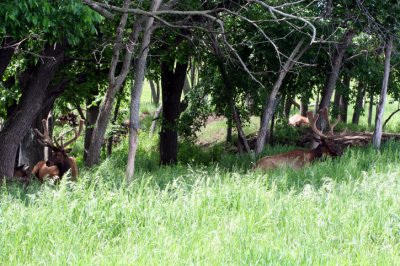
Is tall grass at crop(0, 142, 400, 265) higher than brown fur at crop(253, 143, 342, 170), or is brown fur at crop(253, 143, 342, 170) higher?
brown fur at crop(253, 143, 342, 170)

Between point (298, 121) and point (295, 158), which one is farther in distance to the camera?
point (298, 121)

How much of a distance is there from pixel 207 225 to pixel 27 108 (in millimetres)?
7129

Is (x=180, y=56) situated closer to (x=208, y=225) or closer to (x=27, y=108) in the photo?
(x=27, y=108)

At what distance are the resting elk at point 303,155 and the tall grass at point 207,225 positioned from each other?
396 centimetres

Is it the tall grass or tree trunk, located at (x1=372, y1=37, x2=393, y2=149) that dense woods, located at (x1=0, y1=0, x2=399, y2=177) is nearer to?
tree trunk, located at (x1=372, y1=37, x2=393, y2=149)

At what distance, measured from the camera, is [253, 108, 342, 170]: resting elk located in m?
13.9

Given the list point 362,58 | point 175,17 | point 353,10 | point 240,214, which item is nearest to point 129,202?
point 240,214

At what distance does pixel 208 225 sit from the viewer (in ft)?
25.6

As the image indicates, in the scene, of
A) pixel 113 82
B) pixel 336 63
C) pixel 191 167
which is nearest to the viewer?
pixel 113 82

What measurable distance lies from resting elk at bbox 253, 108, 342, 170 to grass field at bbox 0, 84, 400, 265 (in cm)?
380

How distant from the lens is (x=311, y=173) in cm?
1095

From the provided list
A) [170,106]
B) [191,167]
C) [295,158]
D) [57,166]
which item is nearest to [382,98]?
[295,158]

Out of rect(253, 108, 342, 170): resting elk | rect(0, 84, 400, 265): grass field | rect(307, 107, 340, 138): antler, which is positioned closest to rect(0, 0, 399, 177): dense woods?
rect(307, 107, 340, 138): antler

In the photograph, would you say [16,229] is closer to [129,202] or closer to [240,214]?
[129,202]
